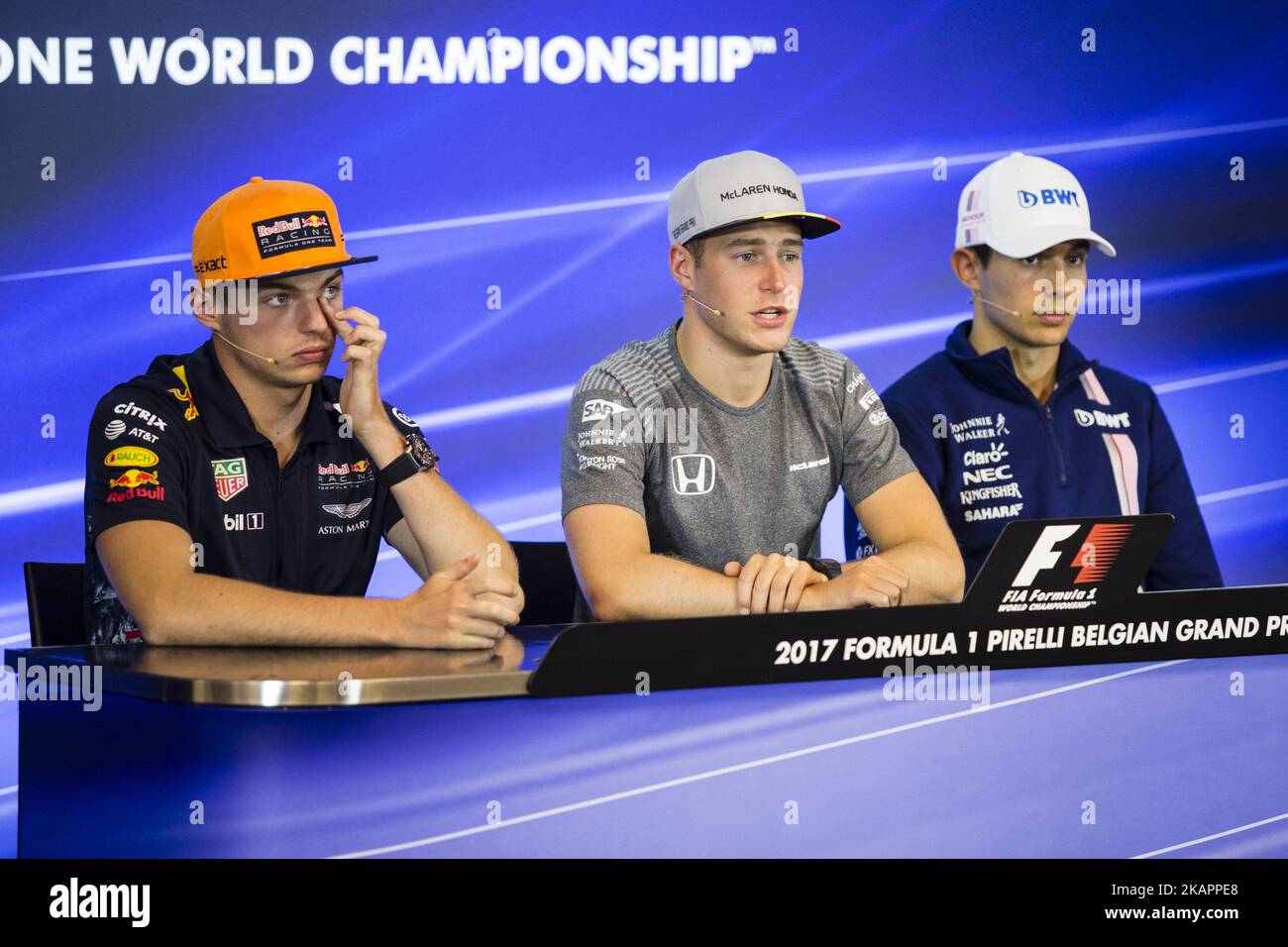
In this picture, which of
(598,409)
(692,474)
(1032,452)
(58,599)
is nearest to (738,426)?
(692,474)

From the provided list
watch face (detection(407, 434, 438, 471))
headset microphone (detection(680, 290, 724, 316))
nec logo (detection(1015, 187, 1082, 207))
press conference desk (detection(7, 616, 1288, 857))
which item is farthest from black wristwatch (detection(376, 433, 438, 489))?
nec logo (detection(1015, 187, 1082, 207))

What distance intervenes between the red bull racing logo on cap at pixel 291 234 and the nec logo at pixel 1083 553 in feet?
4.32

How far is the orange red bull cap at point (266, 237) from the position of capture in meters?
2.56

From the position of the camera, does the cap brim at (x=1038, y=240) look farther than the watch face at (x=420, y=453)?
Yes

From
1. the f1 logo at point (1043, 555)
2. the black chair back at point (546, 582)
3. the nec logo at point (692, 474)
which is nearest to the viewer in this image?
the f1 logo at point (1043, 555)

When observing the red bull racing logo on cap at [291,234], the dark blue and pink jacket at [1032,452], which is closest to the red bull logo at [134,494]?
the red bull racing logo on cap at [291,234]

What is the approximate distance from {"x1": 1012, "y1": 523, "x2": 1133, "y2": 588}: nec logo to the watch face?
1.14 metres

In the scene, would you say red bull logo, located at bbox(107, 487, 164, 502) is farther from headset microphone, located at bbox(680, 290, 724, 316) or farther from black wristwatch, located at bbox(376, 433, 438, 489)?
headset microphone, located at bbox(680, 290, 724, 316)

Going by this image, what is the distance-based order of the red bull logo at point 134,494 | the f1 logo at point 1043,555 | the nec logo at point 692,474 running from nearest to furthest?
the f1 logo at point 1043,555
the red bull logo at point 134,494
the nec logo at point 692,474

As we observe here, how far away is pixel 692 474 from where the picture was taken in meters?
2.68

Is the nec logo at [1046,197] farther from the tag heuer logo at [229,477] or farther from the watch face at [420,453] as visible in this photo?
the tag heuer logo at [229,477]

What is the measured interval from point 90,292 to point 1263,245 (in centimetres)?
327

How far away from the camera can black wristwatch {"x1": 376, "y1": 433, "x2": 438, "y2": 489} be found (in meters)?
2.64

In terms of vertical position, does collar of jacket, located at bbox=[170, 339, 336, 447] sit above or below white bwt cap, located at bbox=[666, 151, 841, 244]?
below
